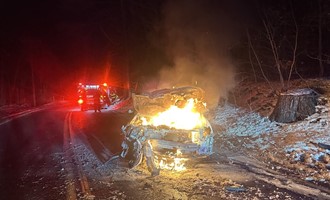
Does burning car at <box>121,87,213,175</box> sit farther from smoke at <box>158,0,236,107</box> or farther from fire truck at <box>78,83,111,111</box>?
fire truck at <box>78,83,111,111</box>

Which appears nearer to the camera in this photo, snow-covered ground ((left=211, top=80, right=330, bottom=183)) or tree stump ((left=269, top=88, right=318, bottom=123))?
snow-covered ground ((left=211, top=80, right=330, bottom=183))

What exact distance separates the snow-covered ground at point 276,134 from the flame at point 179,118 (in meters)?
1.90

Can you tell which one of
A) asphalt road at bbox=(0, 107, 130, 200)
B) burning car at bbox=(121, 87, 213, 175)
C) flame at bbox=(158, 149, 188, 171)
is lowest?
asphalt road at bbox=(0, 107, 130, 200)

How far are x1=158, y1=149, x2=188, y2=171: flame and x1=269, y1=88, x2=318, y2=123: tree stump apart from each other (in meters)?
4.91

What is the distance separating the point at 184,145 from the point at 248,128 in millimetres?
4878

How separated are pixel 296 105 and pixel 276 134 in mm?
1457

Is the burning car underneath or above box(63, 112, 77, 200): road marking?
above

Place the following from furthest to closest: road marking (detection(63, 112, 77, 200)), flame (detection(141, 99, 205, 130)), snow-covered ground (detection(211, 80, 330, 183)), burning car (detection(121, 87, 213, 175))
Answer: flame (detection(141, 99, 205, 130)), burning car (detection(121, 87, 213, 175)), snow-covered ground (detection(211, 80, 330, 183)), road marking (detection(63, 112, 77, 200))

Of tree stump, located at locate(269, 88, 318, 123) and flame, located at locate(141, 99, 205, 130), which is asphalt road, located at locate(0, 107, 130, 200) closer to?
flame, located at locate(141, 99, 205, 130)

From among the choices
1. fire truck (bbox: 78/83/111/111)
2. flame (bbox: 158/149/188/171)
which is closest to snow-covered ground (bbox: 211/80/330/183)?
flame (bbox: 158/149/188/171)

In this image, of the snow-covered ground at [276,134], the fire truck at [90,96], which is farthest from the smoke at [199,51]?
the fire truck at [90,96]

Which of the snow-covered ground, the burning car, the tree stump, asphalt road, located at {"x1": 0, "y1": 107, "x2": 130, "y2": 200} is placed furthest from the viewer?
the tree stump

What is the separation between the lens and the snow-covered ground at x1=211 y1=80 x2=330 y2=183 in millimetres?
7887

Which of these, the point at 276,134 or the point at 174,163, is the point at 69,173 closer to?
the point at 174,163
